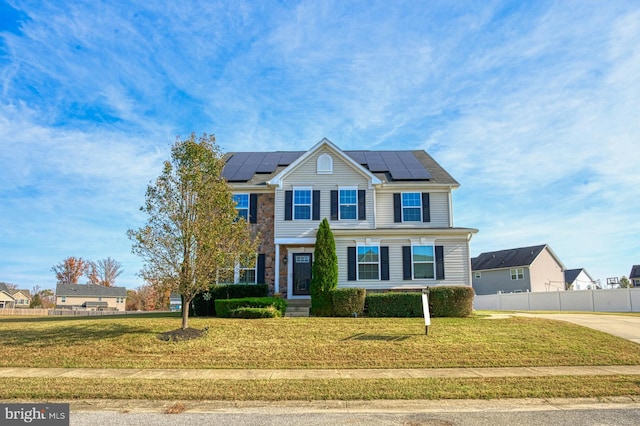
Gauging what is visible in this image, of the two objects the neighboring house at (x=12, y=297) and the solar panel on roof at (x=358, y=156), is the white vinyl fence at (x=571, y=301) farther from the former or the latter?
the neighboring house at (x=12, y=297)

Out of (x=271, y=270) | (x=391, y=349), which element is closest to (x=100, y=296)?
(x=271, y=270)

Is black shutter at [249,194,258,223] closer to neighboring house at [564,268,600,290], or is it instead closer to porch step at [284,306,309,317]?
porch step at [284,306,309,317]

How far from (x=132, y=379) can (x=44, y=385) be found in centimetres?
162

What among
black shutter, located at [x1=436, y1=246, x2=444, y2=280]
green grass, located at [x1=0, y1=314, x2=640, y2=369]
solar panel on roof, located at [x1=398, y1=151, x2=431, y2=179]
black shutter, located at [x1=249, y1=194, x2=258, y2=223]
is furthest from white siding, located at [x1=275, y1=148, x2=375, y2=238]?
green grass, located at [x1=0, y1=314, x2=640, y2=369]

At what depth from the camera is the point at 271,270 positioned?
22.0 meters

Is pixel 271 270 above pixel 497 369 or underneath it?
above

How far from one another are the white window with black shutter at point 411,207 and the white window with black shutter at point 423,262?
1.79 metres

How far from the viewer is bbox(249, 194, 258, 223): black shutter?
73.5 ft

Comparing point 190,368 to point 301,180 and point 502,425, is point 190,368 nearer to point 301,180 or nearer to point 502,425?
point 502,425

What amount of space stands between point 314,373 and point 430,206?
Answer: 13889mm

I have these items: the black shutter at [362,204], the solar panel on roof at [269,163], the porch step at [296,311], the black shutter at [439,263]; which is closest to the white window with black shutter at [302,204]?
the black shutter at [362,204]

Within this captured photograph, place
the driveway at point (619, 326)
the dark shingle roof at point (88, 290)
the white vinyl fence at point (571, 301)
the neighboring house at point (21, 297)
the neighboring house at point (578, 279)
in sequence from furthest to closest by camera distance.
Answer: the neighboring house at point (21, 297) < the dark shingle roof at point (88, 290) < the neighboring house at point (578, 279) < the white vinyl fence at point (571, 301) < the driveway at point (619, 326)

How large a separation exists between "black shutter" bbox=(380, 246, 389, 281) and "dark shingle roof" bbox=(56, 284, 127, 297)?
190 ft

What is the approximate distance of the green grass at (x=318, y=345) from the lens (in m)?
11.5
